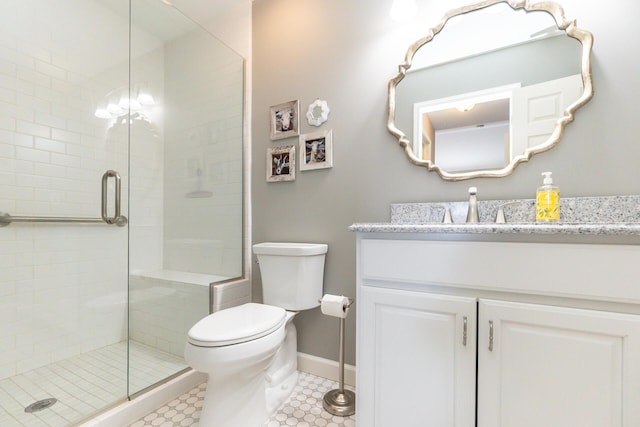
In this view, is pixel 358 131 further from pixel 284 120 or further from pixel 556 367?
pixel 556 367

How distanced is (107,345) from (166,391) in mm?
682

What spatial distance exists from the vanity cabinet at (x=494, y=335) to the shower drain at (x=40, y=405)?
1381 millimetres

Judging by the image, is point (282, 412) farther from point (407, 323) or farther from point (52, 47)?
point (52, 47)

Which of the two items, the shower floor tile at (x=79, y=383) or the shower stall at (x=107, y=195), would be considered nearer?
the shower floor tile at (x=79, y=383)

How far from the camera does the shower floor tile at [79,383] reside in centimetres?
117

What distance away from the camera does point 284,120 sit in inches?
70.4

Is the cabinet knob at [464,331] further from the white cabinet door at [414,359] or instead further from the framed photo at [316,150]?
the framed photo at [316,150]

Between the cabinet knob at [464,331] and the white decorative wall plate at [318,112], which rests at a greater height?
the white decorative wall plate at [318,112]

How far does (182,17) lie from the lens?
1830mm

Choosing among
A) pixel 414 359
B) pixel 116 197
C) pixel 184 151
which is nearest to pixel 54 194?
→ pixel 116 197

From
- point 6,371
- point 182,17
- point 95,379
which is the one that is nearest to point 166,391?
point 95,379

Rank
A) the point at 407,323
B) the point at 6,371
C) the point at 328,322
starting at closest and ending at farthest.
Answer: the point at 407,323 → the point at 6,371 → the point at 328,322

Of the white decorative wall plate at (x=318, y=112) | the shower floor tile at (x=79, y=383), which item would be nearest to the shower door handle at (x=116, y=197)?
the shower floor tile at (x=79, y=383)

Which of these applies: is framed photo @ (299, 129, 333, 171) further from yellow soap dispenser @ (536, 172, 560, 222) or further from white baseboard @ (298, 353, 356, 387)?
white baseboard @ (298, 353, 356, 387)
